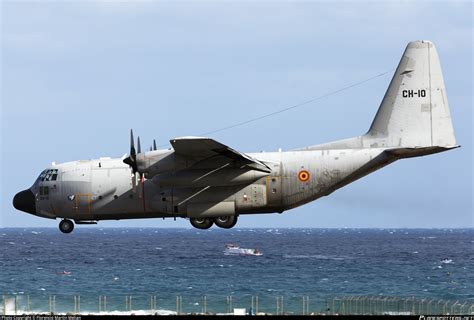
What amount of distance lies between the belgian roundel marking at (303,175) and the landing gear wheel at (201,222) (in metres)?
4.81

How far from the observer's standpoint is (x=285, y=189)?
43.7 metres

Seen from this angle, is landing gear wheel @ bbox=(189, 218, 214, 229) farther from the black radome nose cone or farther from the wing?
the black radome nose cone

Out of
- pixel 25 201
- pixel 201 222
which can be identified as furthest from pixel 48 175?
pixel 201 222

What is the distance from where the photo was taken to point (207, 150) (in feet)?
140

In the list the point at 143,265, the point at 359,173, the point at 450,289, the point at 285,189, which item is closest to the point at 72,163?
the point at 285,189

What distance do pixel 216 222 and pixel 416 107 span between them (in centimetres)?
1107

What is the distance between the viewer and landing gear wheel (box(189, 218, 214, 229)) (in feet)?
147

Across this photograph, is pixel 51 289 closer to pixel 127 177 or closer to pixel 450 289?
pixel 450 289

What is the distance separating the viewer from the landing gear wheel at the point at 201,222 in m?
44.7

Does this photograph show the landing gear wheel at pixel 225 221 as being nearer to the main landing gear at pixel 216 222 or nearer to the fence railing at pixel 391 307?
the main landing gear at pixel 216 222

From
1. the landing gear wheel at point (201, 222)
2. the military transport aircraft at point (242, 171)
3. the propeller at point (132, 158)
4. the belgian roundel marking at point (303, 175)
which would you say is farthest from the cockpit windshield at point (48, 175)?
the belgian roundel marking at point (303, 175)

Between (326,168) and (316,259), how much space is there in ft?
465

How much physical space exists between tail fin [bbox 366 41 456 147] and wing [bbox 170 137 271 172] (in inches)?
254

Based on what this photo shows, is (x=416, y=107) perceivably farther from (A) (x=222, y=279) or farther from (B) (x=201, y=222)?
(A) (x=222, y=279)
